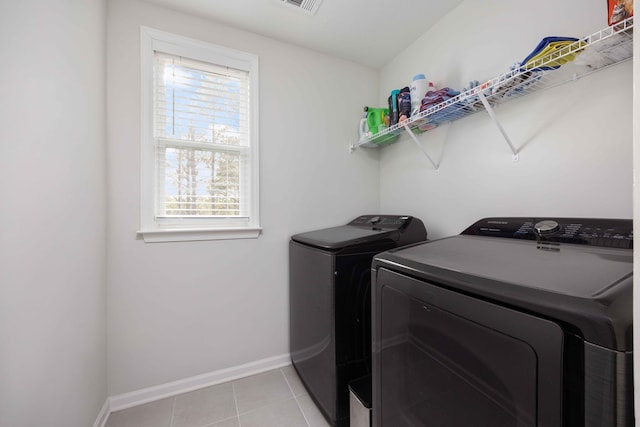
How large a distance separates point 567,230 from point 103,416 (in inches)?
102

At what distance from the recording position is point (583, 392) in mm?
456

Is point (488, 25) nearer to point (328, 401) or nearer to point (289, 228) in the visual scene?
point (289, 228)

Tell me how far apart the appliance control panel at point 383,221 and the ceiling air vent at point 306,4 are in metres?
1.50

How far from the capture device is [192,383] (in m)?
A: 1.75

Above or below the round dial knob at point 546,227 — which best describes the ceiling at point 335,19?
above

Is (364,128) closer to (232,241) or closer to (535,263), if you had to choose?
(232,241)

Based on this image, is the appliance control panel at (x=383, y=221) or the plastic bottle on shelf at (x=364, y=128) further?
the plastic bottle on shelf at (x=364, y=128)

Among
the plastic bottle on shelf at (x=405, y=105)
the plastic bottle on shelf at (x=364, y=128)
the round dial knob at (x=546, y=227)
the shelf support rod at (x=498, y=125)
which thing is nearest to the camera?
the round dial knob at (x=546, y=227)

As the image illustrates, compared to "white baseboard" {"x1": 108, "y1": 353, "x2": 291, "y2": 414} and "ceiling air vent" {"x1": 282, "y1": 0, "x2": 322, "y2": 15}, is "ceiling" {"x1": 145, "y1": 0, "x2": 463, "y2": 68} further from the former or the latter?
"white baseboard" {"x1": 108, "y1": 353, "x2": 291, "y2": 414}

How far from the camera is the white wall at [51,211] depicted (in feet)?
2.63

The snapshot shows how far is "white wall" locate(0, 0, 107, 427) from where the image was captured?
801 mm

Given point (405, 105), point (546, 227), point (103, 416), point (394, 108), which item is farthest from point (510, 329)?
point (103, 416)

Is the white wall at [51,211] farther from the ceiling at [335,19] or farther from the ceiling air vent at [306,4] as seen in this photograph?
the ceiling air vent at [306,4]

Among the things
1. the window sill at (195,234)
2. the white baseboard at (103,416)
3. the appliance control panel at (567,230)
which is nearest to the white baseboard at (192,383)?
the white baseboard at (103,416)
